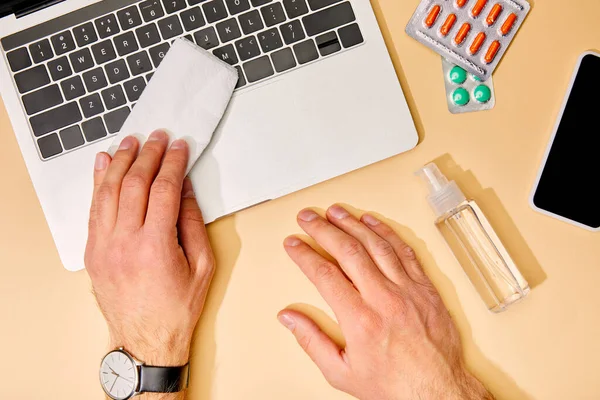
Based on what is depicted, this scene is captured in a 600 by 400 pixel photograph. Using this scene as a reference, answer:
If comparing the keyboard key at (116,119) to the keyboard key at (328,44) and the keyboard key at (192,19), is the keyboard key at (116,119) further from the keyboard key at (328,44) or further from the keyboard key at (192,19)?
the keyboard key at (328,44)

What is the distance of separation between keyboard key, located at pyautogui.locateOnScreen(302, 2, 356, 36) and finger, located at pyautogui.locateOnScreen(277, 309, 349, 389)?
0.33 metres

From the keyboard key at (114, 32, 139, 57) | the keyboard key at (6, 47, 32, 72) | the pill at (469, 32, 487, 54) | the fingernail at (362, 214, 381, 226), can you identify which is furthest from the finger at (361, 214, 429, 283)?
the keyboard key at (6, 47, 32, 72)

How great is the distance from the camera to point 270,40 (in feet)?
1.90

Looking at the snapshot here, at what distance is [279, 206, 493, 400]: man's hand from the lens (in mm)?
591

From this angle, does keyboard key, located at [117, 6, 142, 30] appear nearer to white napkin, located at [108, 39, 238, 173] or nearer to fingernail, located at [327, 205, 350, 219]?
white napkin, located at [108, 39, 238, 173]

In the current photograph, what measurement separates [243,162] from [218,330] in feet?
0.69

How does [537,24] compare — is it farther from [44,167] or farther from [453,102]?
[44,167]

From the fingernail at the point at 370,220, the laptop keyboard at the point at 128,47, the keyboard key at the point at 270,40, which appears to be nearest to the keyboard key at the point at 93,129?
the laptop keyboard at the point at 128,47

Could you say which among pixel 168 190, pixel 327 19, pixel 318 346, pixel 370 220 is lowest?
pixel 318 346

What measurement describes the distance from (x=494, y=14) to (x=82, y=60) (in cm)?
48

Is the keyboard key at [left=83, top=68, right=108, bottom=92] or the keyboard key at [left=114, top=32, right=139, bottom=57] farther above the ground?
the keyboard key at [left=114, top=32, right=139, bottom=57]

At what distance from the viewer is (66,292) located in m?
0.63

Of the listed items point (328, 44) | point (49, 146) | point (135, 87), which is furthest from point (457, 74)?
point (49, 146)

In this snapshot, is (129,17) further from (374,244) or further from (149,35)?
(374,244)
